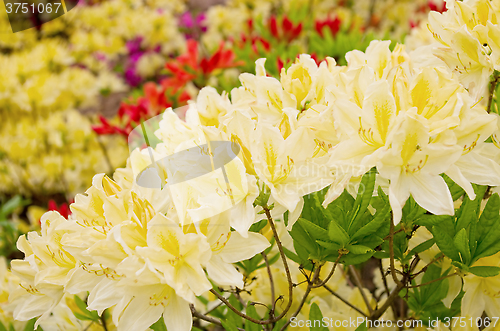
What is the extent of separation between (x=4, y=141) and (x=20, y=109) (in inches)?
9.4

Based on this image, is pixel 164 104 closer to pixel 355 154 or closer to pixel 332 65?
pixel 332 65

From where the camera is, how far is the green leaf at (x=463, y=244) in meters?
0.63

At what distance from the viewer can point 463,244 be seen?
64 centimetres

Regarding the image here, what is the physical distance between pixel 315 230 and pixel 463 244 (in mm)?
230

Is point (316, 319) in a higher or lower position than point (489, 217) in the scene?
lower

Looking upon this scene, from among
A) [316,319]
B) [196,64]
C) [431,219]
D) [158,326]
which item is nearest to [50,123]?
[196,64]

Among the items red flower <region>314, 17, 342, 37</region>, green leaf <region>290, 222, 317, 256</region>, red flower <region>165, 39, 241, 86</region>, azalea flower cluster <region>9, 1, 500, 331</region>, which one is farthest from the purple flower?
green leaf <region>290, 222, 317, 256</region>

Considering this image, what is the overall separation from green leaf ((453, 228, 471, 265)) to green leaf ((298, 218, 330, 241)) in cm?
20

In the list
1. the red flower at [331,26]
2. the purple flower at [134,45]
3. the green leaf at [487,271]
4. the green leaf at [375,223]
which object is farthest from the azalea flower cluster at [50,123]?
the green leaf at [487,271]

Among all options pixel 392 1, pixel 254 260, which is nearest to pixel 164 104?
pixel 254 260

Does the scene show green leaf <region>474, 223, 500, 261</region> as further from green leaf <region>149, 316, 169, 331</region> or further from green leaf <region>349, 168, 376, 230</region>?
green leaf <region>149, 316, 169, 331</region>

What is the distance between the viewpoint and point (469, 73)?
75cm

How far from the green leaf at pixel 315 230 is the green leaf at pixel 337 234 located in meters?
0.02

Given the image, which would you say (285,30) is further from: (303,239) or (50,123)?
(303,239)
